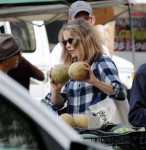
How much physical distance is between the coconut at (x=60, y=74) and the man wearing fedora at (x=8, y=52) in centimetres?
36

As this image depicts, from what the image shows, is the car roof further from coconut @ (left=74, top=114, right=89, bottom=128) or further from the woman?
the woman

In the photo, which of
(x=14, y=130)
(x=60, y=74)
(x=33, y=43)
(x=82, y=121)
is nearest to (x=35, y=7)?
(x=33, y=43)

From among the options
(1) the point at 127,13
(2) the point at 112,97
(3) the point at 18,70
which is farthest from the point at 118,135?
(1) the point at 127,13

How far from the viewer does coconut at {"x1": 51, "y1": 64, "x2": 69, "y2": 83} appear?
5.55 m

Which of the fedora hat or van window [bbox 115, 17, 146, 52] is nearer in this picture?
the fedora hat

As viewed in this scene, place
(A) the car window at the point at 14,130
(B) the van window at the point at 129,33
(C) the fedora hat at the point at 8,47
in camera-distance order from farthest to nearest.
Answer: (B) the van window at the point at 129,33 < (C) the fedora hat at the point at 8,47 < (A) the car window at the point at 14,130

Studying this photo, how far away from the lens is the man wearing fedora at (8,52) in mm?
5781

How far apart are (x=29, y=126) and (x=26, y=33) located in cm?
971

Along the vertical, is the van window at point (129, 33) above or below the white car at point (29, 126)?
above

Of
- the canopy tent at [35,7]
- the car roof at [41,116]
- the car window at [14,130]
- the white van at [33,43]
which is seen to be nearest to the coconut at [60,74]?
the car window at [14,130]

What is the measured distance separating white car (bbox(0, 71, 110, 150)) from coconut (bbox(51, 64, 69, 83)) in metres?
2.18

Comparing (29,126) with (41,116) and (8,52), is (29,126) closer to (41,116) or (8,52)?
(41,116)

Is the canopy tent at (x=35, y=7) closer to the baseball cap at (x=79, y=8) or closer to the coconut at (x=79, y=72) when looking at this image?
the baseball cap at (x=79, y=8)

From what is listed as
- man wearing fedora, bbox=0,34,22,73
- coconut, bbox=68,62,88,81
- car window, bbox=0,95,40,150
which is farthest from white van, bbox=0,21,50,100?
car window, bbox=0,95,40,150
